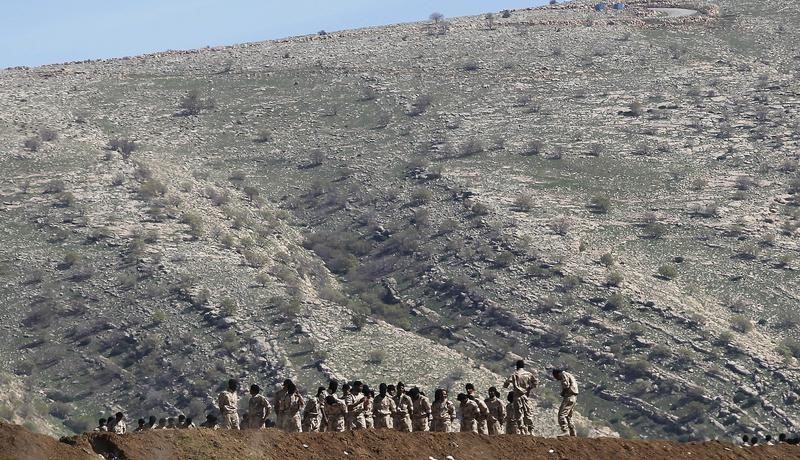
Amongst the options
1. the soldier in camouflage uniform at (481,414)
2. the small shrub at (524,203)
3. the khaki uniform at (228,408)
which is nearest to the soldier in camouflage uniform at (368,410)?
the soldier in camouflage uniform at (481,414)

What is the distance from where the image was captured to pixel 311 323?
51938 mm

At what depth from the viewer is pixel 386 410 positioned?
1019 inches

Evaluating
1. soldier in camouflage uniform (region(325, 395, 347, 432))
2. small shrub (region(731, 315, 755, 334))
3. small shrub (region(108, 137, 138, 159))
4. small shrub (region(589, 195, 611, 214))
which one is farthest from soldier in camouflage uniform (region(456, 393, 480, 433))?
small shrub (region(108, 137, 138, 159))

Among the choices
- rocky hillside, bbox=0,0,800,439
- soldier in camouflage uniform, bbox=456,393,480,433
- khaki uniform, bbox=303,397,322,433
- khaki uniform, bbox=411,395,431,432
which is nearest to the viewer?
khaki uniform, bbox=303,397,322,433

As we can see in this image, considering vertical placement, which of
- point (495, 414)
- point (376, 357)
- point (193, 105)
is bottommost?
point (376, 357)

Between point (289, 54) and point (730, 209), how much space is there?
31.6 meters

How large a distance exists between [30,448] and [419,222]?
41685mm

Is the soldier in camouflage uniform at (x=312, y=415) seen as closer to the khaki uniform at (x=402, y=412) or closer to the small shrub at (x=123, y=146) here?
the khaki uniform at (x=402, y=412)

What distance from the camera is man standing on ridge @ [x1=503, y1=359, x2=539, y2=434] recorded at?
26266mm

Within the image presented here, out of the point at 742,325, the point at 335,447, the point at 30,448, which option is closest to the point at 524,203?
the point at 742,325

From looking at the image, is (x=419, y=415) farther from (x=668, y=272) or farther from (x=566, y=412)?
(x=668, y=272)

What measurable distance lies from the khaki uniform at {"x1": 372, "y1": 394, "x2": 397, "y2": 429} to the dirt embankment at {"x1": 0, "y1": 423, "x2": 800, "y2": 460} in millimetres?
2230

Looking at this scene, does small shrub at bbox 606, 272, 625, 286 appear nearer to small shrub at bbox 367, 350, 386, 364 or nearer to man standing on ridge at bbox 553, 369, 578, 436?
small shrub at bbox 367, 350, 386, 364

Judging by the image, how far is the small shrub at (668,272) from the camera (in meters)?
54.3
